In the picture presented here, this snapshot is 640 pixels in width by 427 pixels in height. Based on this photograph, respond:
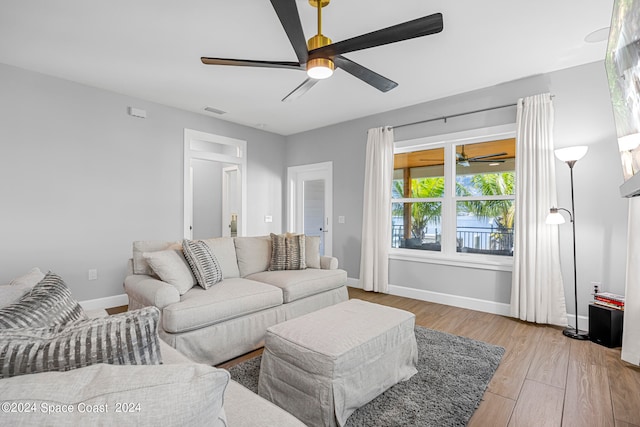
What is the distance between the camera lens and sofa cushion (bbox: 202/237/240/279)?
3141 mm

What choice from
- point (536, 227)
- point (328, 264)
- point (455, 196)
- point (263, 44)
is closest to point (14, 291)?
point (263, 44)

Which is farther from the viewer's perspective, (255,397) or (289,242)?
(289,242)

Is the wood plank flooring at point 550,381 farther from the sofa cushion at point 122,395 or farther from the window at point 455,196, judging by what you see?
the sofa cushion at point 122,395

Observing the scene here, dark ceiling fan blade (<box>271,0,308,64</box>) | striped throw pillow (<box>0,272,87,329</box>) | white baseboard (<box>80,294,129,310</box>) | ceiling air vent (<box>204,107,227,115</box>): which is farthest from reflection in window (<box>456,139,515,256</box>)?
white baseboard (<box>80,294,129,310</box>)

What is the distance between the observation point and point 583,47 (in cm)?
279

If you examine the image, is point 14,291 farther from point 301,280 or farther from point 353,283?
point 353,283

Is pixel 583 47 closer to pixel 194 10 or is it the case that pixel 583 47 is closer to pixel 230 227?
pixel 194 10

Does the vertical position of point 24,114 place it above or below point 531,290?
above

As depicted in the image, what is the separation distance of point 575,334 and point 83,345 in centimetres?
373

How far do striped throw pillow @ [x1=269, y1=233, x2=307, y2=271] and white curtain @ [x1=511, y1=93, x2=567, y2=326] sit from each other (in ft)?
7.67

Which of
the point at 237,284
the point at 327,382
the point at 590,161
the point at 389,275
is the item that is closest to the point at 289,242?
the point at 237,284

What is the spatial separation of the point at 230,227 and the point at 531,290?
491cm

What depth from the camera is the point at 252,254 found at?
11.3 ft

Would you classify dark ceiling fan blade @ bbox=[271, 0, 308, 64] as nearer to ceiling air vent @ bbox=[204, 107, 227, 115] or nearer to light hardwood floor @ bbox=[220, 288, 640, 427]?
light hardwood floor @ bbox=[220, 288, 640, 427]
